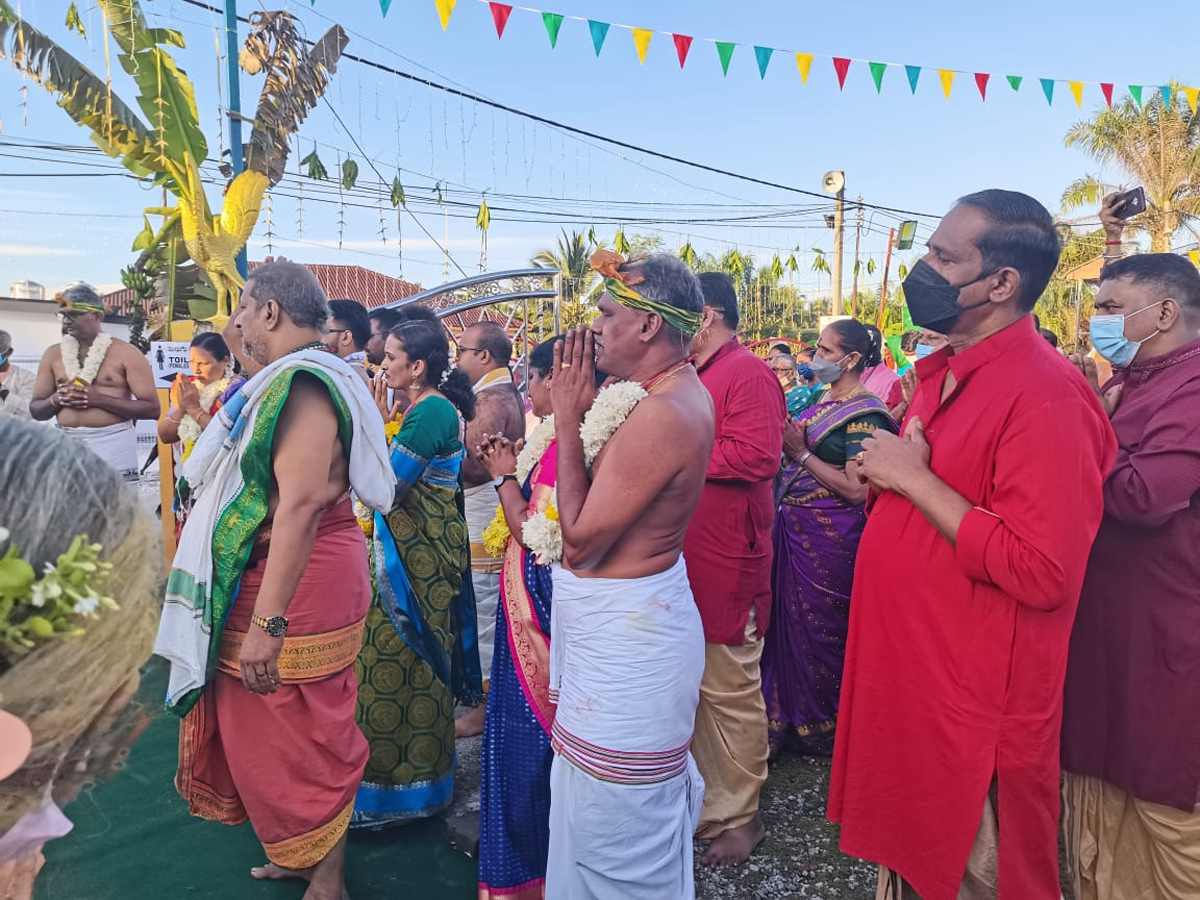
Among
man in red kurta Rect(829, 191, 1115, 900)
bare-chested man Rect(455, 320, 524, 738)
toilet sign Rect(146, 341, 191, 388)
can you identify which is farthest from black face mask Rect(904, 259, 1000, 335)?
toilet sign Rect(146, 341, 191, 388)

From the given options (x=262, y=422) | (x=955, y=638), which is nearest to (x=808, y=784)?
(x=955, y=638)

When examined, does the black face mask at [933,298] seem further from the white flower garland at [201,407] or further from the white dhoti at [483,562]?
the white flower garland at [201,407]

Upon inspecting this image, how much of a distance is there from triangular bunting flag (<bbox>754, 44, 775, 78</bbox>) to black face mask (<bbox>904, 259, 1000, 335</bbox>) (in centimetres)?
692

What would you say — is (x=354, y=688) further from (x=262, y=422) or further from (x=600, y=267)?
(x=600, y=267)

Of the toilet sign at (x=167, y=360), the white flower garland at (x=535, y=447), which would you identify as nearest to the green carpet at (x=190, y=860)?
the white flower garland at (x=535, y=447)

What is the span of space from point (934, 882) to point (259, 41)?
9.11 meters

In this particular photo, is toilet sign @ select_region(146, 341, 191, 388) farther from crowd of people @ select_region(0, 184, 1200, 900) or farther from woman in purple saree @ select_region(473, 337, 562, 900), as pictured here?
woman in purple saree @ select_region(473, 337, 562, 900)

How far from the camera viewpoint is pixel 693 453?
212cm

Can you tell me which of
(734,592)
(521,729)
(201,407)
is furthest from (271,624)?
(201,407)

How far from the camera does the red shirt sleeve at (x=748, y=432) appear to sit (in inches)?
124

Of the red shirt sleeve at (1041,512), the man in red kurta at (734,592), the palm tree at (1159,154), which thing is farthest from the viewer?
the palm tree at (1159,154)

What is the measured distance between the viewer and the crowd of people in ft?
5.94

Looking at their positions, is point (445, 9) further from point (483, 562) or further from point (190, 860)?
point (190, 860)

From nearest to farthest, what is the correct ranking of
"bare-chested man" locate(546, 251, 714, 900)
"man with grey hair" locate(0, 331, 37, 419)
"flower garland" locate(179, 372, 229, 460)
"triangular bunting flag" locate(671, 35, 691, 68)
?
"bare-chested man" locate(546, 251, 714, 900), "flower garland" locate(179, 372, 229, 460), "man with grey hair" locate(0, 331, 37, 419), "triangular bunting flag" locate(671, 35, 691, 68)
